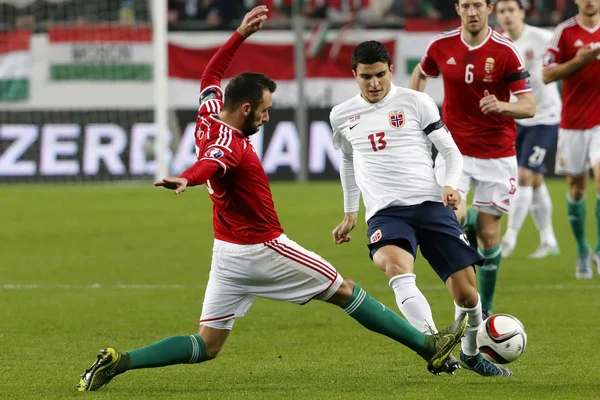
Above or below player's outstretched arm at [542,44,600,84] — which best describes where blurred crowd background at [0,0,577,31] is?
below

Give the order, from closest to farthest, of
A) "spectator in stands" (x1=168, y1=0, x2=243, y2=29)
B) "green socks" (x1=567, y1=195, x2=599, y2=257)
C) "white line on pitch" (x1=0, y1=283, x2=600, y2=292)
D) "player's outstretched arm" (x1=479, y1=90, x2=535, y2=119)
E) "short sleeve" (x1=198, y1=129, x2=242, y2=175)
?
"short sleeve" (x1=198, y1=129, x2=242, y2=175) → "player's outstretched arm" (x1=479, y1=90, x2=535, y2=119) → "white line on pitch" (x1=0, y1=283, x2=600, y2=292) → "green socks" (x1=567, y1=195, x2=599, y2=257) → "spectator in stands" (x1=168, y1=0, x2=243, y2=29)

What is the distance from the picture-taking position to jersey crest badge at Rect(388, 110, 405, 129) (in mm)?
6992

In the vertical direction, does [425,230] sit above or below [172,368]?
above

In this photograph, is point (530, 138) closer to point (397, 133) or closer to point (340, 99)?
point (397, 133)

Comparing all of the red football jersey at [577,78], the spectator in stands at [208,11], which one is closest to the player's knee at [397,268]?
the red football jersey at [577,78]

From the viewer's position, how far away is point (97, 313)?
366 inches

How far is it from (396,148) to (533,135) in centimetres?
570

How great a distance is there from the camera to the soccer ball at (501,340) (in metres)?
6.42

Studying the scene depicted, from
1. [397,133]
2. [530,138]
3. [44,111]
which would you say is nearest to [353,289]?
[397,133]

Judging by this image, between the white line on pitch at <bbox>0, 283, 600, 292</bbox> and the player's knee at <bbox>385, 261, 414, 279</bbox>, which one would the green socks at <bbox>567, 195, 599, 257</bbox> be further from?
the player's knee at <bbox>385, 261, 414, 279</bbox>

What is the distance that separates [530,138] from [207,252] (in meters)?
3.82

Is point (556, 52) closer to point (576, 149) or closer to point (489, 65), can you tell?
point (576, 149)

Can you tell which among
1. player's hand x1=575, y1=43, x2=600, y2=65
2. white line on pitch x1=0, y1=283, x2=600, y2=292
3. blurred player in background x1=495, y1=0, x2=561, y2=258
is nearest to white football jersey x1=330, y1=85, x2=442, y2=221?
player's hand x1=575, y1=43, x2=600, y2=65

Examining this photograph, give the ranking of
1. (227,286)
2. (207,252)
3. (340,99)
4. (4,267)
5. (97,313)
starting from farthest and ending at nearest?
(340,99)
(207,252)
(4,267)
(97,313)
(227,286)
